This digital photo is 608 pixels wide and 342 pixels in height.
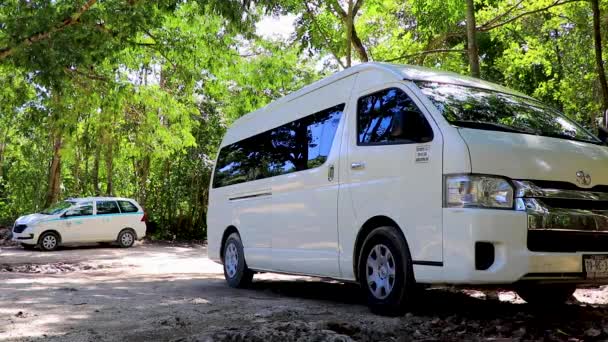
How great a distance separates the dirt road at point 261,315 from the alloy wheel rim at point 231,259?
0.97 feet

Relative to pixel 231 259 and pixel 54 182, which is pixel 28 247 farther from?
pixel 231 259

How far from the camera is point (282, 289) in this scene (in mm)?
8367

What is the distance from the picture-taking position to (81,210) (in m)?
18.5

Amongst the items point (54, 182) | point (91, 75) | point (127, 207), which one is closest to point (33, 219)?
point (127, 207)

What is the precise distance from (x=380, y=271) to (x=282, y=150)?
255cm

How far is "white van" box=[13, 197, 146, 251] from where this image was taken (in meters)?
17.8

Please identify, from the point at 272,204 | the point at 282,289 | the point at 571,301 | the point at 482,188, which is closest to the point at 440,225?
the point at 482,188

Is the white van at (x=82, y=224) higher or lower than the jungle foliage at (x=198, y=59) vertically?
lower

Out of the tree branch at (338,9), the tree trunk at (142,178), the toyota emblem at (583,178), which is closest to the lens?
the toyota emblem at (583,178)

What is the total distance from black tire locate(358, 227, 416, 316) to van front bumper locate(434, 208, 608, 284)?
1.75ft

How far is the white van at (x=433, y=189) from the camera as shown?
4605 millimetres

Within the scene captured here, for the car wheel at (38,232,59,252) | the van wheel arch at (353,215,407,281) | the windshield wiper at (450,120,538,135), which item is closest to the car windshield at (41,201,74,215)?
the car wheel at (38,232,59,252)

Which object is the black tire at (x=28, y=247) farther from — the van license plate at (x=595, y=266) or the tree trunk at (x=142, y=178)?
the van license plate at (x=595, y=266)

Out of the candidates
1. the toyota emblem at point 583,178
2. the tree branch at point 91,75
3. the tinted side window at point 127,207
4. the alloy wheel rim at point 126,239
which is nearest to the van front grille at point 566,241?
the toyota emblem at point 583,178
